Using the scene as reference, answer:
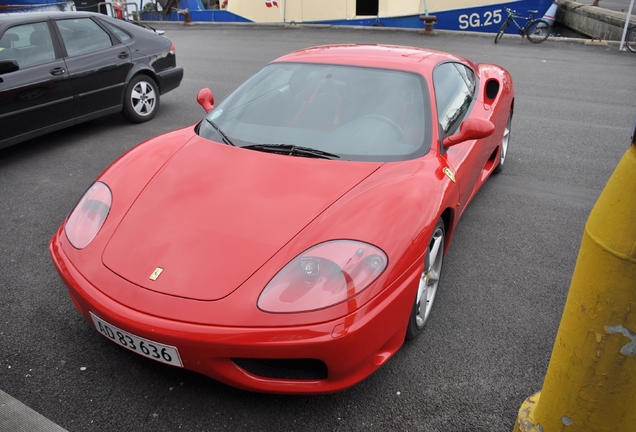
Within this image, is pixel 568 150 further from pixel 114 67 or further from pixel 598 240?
pixel 114 67

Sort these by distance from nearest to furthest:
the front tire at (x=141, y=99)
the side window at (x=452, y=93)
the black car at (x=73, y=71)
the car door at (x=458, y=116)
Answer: the car door at (x=458, y=116), the side window at (x=452, y=93), the black car at (x=73, y=71), the front tire at (x=141, y=99)

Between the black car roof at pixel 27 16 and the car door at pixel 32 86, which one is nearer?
the car door at pixel 32 86

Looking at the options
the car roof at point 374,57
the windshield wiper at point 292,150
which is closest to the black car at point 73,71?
the car roof at point 374,57

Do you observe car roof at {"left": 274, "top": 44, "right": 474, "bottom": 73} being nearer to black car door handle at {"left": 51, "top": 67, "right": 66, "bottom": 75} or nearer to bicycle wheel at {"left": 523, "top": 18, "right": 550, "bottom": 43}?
black car door handle at {"left": 51, "top": 67, "right": 66, "bottom": 75}

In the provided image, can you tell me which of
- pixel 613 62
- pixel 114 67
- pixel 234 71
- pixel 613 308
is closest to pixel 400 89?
pixel 613 308

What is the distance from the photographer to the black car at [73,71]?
5.28 meters

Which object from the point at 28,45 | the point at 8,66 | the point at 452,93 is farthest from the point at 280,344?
the point at 28,45

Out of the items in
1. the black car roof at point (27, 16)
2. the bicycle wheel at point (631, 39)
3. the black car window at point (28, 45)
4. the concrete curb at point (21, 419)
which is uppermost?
the black car roof at point (27, 16)

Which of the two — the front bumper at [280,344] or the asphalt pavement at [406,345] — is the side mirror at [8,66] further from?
the front bumper at [280,344]

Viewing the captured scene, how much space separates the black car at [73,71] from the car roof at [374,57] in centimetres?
297

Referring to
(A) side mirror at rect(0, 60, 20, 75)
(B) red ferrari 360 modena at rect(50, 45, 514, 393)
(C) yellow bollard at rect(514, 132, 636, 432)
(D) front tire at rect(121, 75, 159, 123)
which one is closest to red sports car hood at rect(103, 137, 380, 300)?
(B) red ferrari 360 modena at rect(50, 45, 514, 393)

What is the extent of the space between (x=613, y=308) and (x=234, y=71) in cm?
931

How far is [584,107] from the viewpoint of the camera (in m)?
7.49

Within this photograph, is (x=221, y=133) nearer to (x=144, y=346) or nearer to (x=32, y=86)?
(x=144, y=346)
